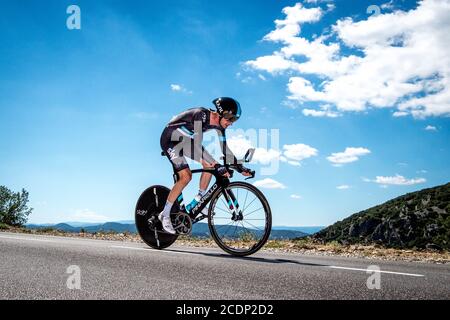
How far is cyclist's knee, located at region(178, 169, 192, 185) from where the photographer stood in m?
7.13

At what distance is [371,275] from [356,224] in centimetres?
10288

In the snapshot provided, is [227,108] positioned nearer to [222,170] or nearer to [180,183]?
[222,170]

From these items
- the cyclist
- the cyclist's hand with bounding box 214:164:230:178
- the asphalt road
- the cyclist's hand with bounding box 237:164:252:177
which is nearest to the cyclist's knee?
the cyclist

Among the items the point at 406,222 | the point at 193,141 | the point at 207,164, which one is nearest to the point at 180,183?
the point at 207,164

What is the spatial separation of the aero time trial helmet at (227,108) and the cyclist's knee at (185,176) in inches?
49.1

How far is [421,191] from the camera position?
113562mm

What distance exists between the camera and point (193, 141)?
715 cm

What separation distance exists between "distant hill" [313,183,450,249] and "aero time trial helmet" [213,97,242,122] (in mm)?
70226

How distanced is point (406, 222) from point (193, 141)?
96329 millimetres

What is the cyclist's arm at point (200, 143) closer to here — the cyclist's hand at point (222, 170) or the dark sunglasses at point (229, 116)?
the cyclist's hand at point (222, 170)

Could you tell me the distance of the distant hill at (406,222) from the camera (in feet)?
270

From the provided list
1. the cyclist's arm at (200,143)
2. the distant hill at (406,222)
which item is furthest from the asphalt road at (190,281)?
the distant hill at (406,222)

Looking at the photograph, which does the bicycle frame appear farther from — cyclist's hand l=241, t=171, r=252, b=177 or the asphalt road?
the asphalt road
